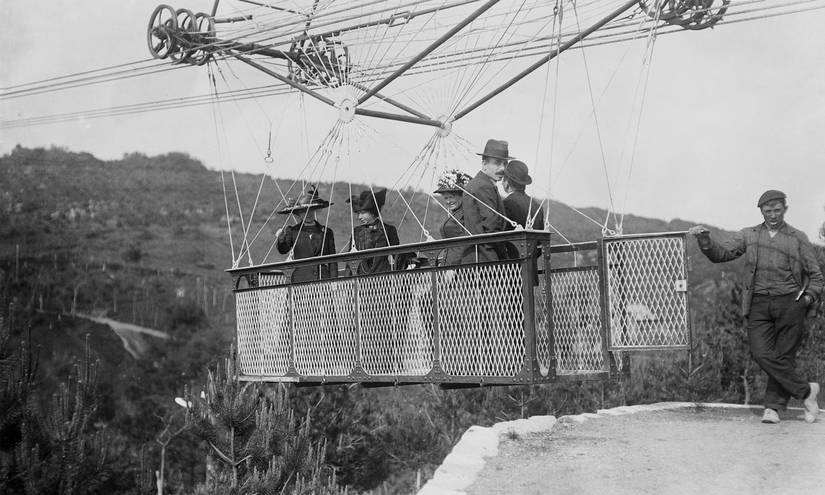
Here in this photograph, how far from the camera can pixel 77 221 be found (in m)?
58.9

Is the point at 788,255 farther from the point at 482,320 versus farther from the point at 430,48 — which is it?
the point at 430,48

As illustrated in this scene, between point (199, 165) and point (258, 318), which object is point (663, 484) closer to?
point (258, 318)

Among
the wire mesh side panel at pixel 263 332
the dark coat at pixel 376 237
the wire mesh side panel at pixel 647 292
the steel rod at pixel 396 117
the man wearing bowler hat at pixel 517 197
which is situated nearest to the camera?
the wire mesh side panel at pixel 647 292

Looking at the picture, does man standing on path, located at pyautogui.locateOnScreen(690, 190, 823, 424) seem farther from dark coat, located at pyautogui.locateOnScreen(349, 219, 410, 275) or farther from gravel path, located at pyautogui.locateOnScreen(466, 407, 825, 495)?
dark coat, located at pyautogui.locateOnScreen(349, 219, 410, 275)

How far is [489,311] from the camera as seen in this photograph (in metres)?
7.38

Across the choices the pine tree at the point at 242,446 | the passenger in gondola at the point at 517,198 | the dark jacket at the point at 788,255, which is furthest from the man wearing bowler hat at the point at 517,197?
the pine tree at the point at 242,446

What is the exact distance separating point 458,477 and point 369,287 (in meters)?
2.50

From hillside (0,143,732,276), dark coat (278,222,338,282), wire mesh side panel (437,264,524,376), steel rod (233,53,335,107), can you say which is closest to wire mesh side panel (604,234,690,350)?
wire mesh side panel (437,264,524,376)

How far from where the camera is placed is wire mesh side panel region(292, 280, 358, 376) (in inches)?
341

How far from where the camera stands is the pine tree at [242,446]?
476 inches

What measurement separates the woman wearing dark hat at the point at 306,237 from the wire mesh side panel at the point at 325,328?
2.76 feet

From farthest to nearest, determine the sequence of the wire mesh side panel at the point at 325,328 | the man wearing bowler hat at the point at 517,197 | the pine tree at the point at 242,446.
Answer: the pine tree at the point at 242,446 < the wire mesh side panel at the point at 325,328 < the man wearing bowler hat at the point at 517,197

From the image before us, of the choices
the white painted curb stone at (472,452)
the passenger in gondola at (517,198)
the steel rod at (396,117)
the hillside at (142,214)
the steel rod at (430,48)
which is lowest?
the white painted curb stone at (472,452)

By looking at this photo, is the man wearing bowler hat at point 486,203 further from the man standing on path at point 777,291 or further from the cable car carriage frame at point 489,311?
the man standing on path at point 777,291
